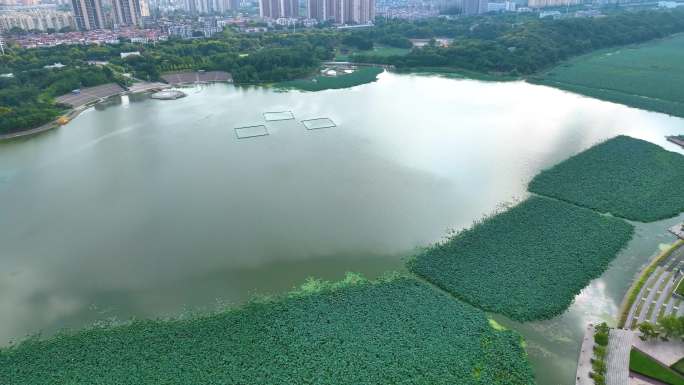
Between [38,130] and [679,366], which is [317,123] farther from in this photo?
[679,366]

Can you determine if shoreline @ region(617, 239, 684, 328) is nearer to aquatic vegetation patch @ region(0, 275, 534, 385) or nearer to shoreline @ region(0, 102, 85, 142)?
aquatic vegetation patch @ region(0, 275, 534, 385)

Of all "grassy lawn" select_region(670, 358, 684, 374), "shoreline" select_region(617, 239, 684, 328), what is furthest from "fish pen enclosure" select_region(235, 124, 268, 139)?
"grassy lawn" select_region(670, 358, 684, 374)

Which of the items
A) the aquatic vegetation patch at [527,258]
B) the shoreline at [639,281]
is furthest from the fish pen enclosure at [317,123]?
the shoreline at [639,281]

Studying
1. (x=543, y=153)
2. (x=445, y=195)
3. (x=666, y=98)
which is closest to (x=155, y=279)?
(x=445, y=195)

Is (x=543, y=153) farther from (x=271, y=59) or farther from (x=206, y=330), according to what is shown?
(x=271, y=59)

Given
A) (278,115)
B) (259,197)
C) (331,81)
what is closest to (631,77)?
(331,81)

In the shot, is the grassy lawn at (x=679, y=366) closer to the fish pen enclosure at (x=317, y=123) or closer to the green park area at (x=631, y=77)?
the fish pen enclosure at (x=317, y=123)
